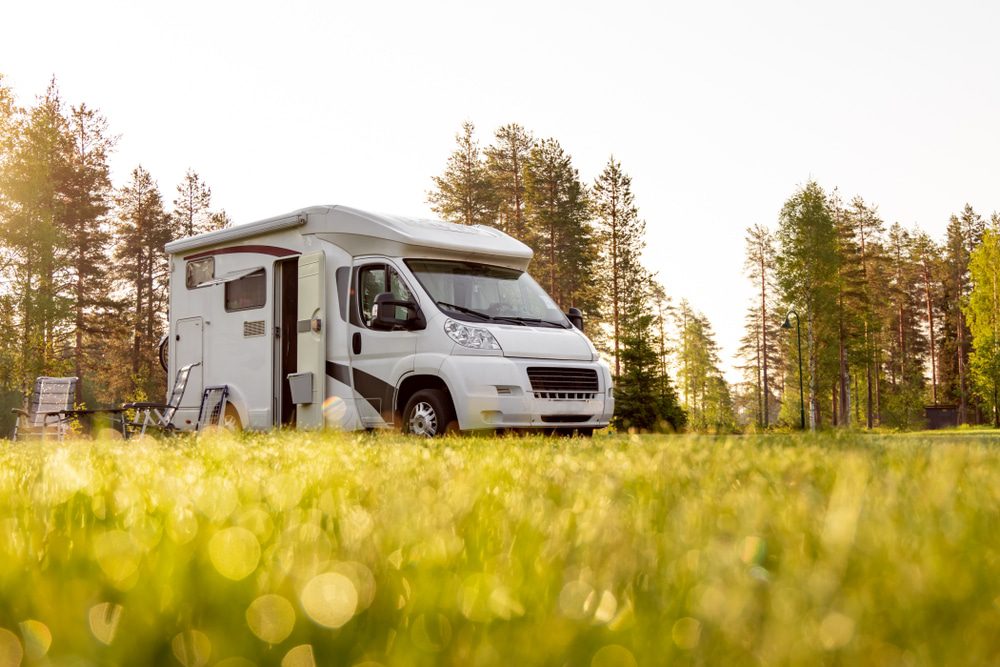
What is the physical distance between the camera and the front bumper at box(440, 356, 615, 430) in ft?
31.7

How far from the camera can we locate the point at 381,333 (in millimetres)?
10750

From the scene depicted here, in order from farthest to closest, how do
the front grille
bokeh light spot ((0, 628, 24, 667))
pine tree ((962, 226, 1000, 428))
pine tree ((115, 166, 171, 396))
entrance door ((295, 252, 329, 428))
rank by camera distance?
1. pine tree ((962, 226, 1000, 428))
2. pine tree ((115, 166, 171, 396))
3. entrance door ((295, 252, 329, 428))
4. the front grille
5. bokeh light spot ((0, 628, 24, 667))

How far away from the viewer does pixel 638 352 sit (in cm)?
3253

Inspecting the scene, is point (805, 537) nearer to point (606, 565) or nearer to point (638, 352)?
point (606, 565)

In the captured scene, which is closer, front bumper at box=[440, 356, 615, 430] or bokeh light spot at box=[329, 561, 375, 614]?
bokeh light spot at box=[329, 561, 375, 614]

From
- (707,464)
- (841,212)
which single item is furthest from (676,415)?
(841,212)

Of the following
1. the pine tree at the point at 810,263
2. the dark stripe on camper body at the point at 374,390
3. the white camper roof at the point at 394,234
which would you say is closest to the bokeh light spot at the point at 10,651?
the dark stripe on camper body at the point at 374,390

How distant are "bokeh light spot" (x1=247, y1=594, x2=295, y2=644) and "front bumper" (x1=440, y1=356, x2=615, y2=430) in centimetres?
849

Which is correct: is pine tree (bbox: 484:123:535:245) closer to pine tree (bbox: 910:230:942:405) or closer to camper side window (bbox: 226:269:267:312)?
camper side window (bbox: 226:269:267:312)

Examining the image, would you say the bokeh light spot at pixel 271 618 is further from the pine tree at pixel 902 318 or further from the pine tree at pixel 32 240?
the pine tree at pixel 902 318

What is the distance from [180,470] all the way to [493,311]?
293 inches

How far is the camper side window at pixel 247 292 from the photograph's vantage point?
489 inches

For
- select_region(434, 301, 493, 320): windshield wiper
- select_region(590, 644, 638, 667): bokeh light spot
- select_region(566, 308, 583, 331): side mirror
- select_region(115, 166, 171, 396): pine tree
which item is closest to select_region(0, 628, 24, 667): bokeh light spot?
select_region(590, 644, 638, 667): bokeh light spot

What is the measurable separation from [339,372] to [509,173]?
123 feet
